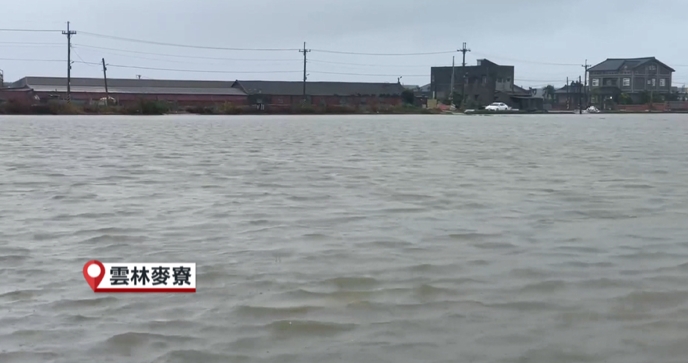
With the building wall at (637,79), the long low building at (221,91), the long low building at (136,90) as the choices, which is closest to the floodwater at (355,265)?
the long low building at (136,90)

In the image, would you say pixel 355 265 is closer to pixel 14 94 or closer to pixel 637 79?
pixel 14 94

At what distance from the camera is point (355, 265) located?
530cm

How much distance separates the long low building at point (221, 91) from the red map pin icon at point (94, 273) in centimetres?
5419

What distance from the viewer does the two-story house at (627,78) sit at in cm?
7719

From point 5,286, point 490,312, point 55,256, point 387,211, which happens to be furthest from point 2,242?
point 490,312

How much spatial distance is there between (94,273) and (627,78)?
79.5m

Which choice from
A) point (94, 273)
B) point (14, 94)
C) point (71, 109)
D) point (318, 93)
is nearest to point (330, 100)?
point (318, 93)

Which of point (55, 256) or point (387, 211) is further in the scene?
point (387, 211)

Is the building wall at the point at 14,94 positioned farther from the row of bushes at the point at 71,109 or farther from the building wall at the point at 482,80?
the building wall at the point at 482,80

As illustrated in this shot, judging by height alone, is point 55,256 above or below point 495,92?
below

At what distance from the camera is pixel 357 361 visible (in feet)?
11.8

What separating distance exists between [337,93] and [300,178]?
187 feet

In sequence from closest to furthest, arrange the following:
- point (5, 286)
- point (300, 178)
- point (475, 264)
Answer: point (5, 286)
point (475, 264)
point (300, 178)

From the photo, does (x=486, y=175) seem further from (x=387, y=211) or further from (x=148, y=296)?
(x=148, y=296)
